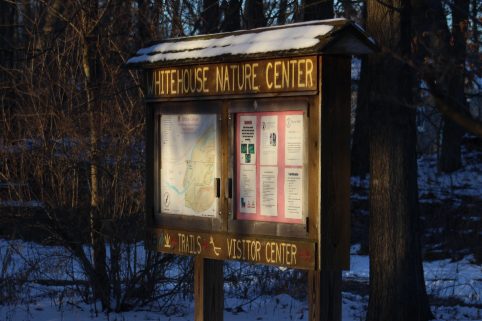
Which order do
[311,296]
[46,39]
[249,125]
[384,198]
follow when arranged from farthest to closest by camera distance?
[46,39], [384,198], [249,125], [311,296]

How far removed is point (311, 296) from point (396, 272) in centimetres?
355

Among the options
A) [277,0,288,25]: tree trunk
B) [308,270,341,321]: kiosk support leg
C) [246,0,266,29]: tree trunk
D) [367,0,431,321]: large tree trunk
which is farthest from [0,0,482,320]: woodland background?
[308,270,341,321]: kiosk support leg

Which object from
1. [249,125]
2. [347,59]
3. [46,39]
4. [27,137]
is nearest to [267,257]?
[249,125]

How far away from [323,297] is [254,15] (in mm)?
6816

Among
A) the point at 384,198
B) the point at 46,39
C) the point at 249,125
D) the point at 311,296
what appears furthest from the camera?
the point at 46,39

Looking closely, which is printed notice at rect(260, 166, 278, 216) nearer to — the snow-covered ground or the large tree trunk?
the large tree trunk

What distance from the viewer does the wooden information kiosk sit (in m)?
5.39

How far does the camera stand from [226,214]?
5.98 m

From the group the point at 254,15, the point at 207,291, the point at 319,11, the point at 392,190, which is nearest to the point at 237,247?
the point at 207,291

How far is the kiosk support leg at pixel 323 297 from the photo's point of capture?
5430 millimetres

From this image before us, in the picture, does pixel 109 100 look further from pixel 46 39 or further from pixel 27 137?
pixel 46 39

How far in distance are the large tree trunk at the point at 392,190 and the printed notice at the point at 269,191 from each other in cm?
327

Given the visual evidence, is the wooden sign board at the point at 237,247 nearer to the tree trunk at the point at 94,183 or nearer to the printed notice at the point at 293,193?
the printed notice at the point at 293,193

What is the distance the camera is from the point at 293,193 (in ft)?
18.0
